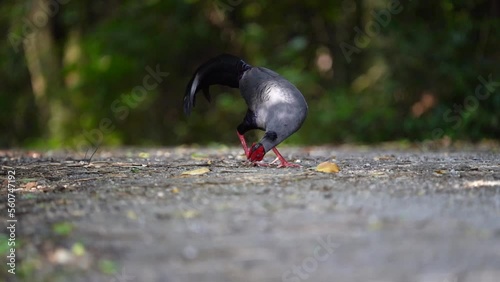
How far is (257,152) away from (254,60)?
10512 millimetres

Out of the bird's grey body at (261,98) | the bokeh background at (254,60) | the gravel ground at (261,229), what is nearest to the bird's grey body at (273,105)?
the bird's grey body at (261,98)

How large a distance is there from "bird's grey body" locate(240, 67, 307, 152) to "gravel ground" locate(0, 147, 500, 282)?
66cm

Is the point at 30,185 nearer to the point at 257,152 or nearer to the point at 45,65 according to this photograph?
the point at 257,152

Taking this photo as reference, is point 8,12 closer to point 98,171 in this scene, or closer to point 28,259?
point 98,171

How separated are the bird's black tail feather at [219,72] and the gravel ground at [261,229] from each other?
Result: 1768 millimetres

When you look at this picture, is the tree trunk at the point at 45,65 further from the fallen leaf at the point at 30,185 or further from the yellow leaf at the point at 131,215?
the yellow leaf at the point at 131,215

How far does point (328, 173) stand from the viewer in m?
7.03

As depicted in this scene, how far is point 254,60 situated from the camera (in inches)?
700

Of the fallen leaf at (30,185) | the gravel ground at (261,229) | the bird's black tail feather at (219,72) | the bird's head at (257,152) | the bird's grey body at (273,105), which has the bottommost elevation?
the gravel ground at (261,229)

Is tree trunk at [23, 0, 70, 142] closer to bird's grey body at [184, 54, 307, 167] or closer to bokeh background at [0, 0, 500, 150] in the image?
bokeh background at [0, 0, 500, 150]

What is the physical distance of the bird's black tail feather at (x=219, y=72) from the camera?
8.33 metres

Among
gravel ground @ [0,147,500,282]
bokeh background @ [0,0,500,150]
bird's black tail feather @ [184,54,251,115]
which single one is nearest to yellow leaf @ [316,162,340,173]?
gravel ground @ [0,147,500,282]

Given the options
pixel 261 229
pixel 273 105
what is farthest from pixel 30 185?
pixel 261 229

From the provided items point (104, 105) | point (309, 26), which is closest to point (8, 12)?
point (104, 105)
